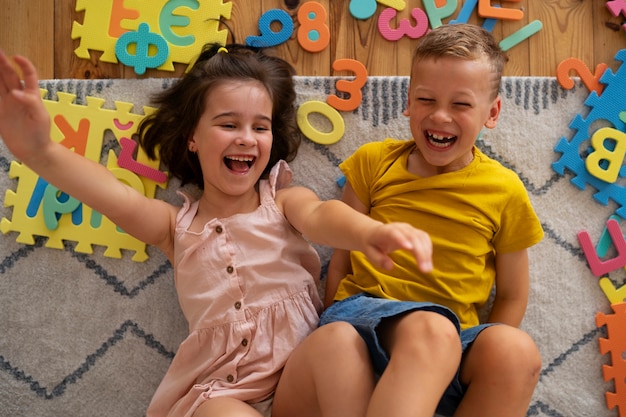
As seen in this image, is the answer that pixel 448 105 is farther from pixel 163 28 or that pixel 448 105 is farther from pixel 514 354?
pixel 163 28

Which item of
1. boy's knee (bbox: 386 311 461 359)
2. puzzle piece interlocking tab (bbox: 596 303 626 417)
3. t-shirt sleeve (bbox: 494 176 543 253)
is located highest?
t-shirt sleeve (bbox: 494 176 543 253)

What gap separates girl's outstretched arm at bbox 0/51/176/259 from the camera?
75cm

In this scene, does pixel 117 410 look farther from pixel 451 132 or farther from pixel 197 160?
pixel 451 132

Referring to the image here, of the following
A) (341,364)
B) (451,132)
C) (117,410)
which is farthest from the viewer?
(117,410)

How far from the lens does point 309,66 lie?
119 centimetres

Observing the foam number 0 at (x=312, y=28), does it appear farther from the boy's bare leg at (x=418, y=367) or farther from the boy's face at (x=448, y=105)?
the boy's bare leg at (x=418, y=367)

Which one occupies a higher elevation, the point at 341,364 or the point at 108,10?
the point at 108,10

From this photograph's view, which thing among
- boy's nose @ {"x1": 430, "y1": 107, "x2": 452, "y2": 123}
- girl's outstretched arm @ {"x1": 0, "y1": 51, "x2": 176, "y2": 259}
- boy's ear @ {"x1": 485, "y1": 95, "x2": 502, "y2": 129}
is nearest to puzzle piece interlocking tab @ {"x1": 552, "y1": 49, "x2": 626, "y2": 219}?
boy's ear @ {"x1": 485, "y1": 95, "x2": 502, "y2": 129}

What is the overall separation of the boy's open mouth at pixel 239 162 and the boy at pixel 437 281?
170 mm

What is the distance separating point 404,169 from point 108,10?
65 centimetres

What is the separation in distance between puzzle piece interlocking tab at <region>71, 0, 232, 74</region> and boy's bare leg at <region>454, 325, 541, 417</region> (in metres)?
0.74

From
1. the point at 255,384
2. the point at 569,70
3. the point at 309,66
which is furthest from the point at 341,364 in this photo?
the point at 569,70

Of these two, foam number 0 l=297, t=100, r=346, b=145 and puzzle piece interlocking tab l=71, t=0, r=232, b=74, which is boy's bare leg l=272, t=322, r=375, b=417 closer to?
foam number 0 l=297, t=100, r=346, b=145

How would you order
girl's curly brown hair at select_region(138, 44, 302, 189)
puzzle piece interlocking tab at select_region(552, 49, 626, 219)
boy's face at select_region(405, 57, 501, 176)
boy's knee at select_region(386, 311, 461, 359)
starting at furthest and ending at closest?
puzzle piece interlocking tab at select_region(552, 49, 626, 219), girl's curly brown hair at select_region(138, 44, 302, 189), boy's face at select_region(405, 57, 501, 176), boy's knee at select_region(386, 311, 461, 359)
